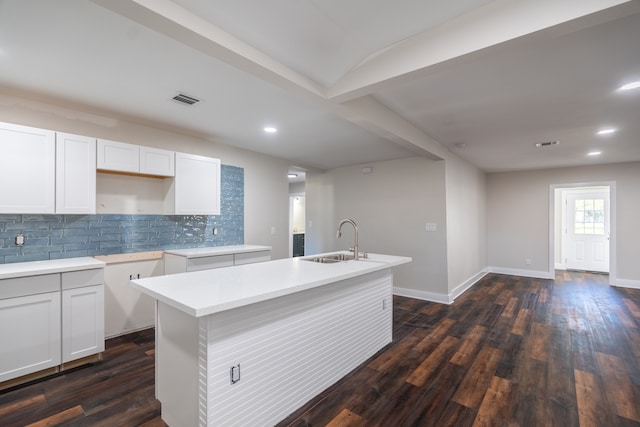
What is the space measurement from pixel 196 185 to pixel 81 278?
4.92ft

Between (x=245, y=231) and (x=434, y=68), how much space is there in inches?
134

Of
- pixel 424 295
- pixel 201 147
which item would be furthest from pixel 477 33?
pixel 424 295

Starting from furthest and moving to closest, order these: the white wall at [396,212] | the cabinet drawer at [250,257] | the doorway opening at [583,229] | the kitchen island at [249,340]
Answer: the doorway opening at [583,229] → the white wall at [396,212] → the cabinet drawer at [250,257] → the kitchen island at [249,340]

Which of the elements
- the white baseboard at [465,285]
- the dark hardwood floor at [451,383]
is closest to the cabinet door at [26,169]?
the dark hardwood floor at [451,383]

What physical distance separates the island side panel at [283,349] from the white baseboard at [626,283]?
19.0 feet

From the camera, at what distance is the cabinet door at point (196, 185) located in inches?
135

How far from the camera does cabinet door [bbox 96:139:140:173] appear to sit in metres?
2.84

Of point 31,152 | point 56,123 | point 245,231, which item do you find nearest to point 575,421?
point 245,231

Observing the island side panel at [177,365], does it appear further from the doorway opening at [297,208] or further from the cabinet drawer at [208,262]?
the doorway opening at [297,208]

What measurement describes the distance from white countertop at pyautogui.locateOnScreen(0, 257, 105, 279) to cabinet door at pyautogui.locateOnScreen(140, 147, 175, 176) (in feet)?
3.46

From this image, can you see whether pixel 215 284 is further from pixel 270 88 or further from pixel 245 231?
pixel 245 231

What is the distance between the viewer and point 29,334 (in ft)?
7.38

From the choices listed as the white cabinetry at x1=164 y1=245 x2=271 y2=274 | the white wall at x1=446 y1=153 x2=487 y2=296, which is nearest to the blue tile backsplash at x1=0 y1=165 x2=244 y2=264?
the white cabinetry at x1=164 y1=245 x2=271 y2=274

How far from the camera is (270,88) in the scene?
95.7 inches
